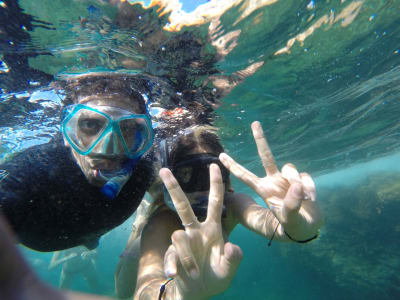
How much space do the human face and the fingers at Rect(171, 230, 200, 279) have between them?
2211mm

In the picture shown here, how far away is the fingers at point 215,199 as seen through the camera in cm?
307

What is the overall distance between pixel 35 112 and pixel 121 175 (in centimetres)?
559

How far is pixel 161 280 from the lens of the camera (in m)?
3.37

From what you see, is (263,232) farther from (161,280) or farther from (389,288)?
(389,288)

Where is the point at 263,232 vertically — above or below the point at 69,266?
Answer: above

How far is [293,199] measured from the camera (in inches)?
108

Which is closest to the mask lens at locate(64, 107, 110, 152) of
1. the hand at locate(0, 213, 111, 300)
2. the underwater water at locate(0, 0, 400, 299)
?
the underwater water at locate(0, 0, 400, 299)

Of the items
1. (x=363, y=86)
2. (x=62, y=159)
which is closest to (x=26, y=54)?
(x=62, y=159)

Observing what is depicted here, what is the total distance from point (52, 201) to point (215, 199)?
276cm

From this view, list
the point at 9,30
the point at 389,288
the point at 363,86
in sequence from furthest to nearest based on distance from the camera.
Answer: the point at 389,288, the point at 363,86, the point at 9,30

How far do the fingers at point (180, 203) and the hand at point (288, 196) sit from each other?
0.91 meters

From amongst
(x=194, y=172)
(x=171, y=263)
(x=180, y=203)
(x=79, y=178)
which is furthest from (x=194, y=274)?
(x=79, y=178)

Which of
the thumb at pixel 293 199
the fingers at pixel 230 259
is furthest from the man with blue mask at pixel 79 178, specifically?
the thumb at pixel 293 199

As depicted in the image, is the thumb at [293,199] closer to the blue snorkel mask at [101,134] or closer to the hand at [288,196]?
the hand at [288,196]
